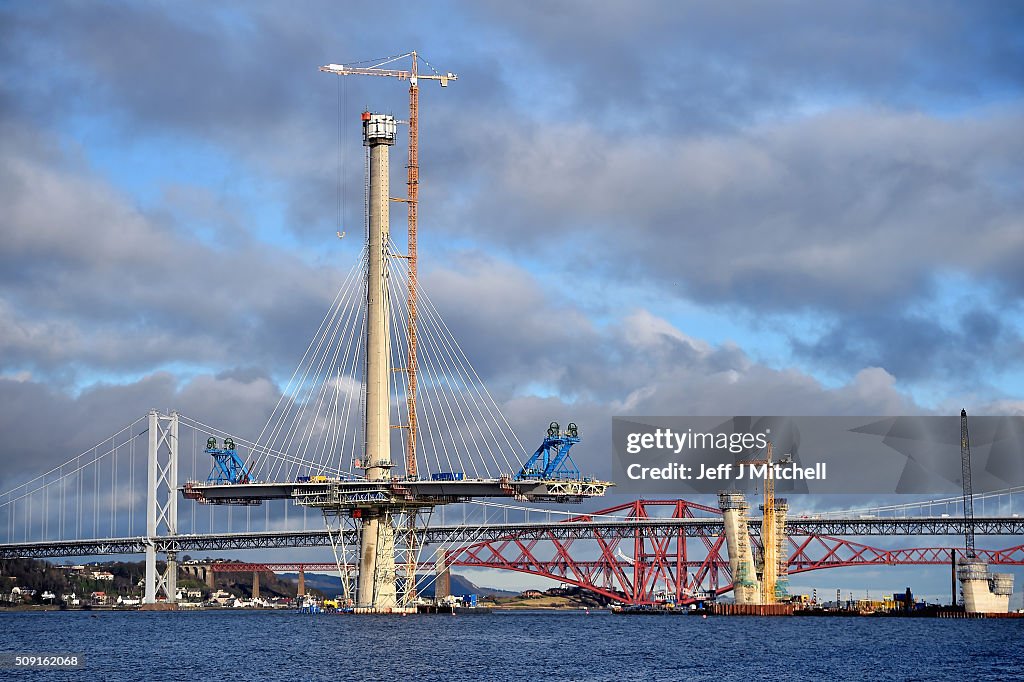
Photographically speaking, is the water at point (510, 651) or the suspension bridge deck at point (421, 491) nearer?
the water at point (510, 651)

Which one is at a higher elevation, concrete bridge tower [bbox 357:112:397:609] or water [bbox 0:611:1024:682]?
concrete bridge tower [bbox 357:112:397:609]

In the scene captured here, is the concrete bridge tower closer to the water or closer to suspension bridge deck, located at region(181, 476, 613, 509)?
suspension bridge deck, located at region(181, 476, 613, 509)

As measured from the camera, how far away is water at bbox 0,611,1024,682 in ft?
276

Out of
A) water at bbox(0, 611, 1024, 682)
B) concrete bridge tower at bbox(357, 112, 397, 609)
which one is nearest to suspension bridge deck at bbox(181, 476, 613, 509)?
concrete bridge tower at bbox(357, 112, 397, 609)

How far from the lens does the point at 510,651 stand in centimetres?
10350

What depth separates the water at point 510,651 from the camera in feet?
276

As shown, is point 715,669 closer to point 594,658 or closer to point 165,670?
point 594,658

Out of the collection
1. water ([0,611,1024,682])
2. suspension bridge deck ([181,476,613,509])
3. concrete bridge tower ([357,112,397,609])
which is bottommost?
water ([0,611,1024,682])

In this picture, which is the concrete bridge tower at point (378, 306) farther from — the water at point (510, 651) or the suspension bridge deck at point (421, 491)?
the water at point (510, 651)

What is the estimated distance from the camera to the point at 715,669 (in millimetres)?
89000

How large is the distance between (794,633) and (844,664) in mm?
40544

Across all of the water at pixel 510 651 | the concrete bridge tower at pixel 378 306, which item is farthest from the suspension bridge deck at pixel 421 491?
the water at pixel 510 651

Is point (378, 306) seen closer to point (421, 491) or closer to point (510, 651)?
point (421, 491)

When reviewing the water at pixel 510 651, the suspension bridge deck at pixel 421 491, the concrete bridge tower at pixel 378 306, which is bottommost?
the water at pixel 510 651
